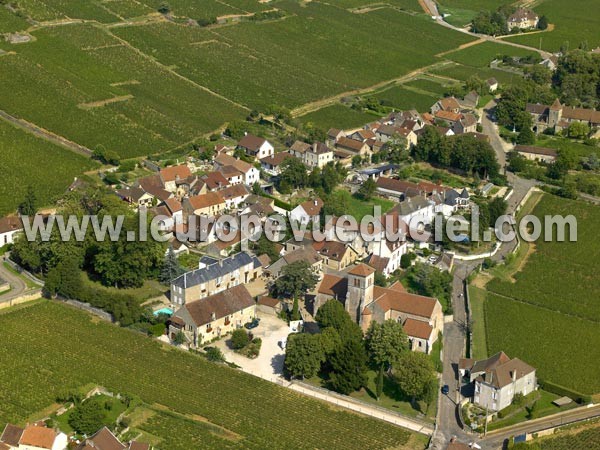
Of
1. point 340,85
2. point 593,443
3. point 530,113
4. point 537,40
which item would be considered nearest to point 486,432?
point 593,443

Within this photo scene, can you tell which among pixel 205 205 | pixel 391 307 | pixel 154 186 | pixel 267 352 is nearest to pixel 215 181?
pixel 205 205

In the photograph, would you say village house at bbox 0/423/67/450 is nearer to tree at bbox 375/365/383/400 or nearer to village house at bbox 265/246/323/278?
tree at bbox 375/365/383/400

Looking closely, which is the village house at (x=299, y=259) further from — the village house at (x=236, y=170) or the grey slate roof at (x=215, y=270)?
the village house at (x=236, y=170)

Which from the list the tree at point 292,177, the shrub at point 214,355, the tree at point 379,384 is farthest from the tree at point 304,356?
the tree at point 292,177

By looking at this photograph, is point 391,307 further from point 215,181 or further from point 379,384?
point 215,181

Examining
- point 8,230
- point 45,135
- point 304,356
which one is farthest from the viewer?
point 45,135

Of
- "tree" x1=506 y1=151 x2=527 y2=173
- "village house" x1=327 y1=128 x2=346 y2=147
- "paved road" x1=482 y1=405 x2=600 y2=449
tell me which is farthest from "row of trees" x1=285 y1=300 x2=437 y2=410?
"village house" x1=327 y1=128 x2=346 y2=147
